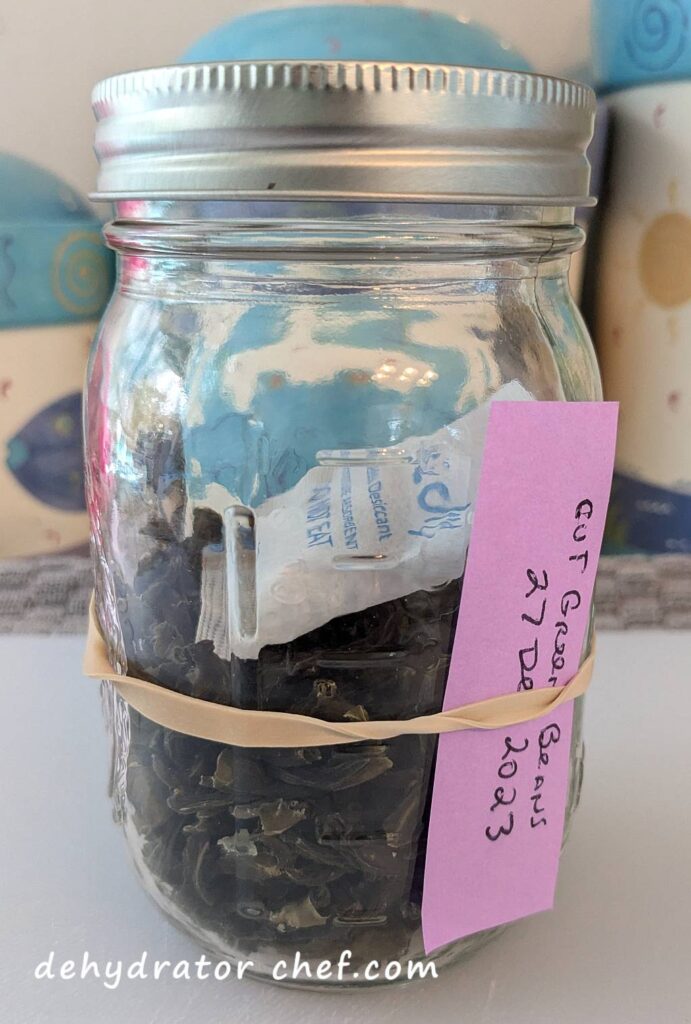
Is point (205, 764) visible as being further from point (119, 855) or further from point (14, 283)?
point (14, 283)

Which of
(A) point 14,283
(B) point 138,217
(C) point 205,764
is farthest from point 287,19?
(C) point 205,764

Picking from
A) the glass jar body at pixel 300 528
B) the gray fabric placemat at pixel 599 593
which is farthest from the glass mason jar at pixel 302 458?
the gray fabric placemat at pixel 599 593

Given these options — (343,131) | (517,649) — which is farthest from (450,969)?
(343,131)

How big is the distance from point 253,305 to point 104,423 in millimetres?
86

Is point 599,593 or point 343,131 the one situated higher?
point 343,131

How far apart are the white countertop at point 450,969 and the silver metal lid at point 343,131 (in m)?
0.29

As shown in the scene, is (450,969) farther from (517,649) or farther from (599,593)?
(599,593)

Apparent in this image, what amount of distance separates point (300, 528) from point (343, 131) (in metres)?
0.13

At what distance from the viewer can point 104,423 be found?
14.5 inches

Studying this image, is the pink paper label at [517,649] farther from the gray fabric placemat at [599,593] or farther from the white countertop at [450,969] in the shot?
the gray fabric placemat at [599,593]

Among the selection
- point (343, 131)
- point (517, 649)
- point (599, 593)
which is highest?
point (343, 131)

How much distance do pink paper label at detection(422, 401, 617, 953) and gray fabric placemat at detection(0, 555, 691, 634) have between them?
35cm

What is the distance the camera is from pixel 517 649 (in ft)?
1.06

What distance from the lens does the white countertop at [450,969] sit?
0.36m
